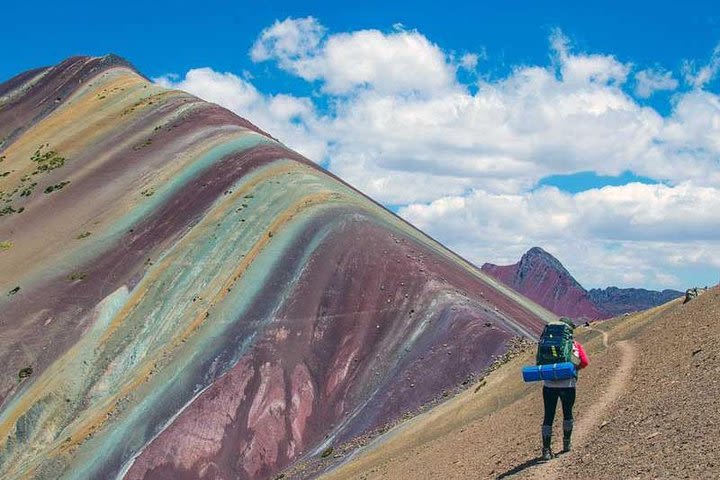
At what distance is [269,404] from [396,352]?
252 inches

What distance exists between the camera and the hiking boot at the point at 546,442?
1415 centimetres

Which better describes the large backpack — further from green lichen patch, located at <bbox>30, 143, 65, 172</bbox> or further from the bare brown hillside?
green lichen patch, located at <bbox>30, 143, 65, 172</bbox>

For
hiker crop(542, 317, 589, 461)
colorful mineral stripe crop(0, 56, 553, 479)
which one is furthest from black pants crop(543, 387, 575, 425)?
colorful mineral stripe crop(0, 56, 553, 479)

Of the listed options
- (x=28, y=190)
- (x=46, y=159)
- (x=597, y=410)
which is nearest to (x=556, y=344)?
(x=597, y=410)

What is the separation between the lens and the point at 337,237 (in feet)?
148

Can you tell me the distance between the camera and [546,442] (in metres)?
14.3

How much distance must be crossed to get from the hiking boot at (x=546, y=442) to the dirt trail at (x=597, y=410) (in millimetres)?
205

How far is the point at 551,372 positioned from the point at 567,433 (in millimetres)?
1328

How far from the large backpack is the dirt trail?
1777 mm

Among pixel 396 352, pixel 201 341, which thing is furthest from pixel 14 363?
pixel 396 352

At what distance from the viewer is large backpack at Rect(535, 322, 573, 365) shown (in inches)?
543

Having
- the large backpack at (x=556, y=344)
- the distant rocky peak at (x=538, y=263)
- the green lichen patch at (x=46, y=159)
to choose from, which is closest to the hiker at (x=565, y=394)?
the large backpack at (x=556, y=344)

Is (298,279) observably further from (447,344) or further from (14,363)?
(14,363)

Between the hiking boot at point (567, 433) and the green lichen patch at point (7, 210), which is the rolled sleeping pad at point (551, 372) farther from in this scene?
the green lichen patch at point (7, 210)
